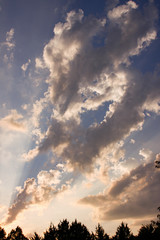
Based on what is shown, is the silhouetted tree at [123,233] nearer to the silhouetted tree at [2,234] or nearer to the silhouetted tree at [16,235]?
the silhouetted tree at [16,235]

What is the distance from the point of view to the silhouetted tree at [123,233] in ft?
152

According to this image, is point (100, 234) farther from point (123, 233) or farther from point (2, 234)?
point (2, 234)

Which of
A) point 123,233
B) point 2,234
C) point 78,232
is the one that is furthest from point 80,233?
point 2,234

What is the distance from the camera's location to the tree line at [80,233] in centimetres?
4106

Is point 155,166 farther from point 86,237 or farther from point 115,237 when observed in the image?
point 115,237

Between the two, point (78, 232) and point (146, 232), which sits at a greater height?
point (78, 232)

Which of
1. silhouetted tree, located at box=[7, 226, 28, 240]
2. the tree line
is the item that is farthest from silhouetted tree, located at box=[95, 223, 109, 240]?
silhouetted tree, located at box=[7, 226, 28, 240]

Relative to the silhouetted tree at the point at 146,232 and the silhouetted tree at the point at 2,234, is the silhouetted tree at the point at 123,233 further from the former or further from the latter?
the silhouetted tree at the point at 2,234

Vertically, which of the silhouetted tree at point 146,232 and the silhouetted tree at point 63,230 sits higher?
the silhouetted tree at point 63,230

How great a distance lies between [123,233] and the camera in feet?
155

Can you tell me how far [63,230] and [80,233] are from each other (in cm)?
491

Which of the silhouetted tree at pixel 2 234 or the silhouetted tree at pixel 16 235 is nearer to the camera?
the silhouetted tree at pixel 2 234

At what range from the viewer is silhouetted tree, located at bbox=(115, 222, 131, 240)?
46.5 m

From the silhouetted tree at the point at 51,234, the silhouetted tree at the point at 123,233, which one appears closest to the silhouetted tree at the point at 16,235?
the silhouetted tree at the point at 51,234
